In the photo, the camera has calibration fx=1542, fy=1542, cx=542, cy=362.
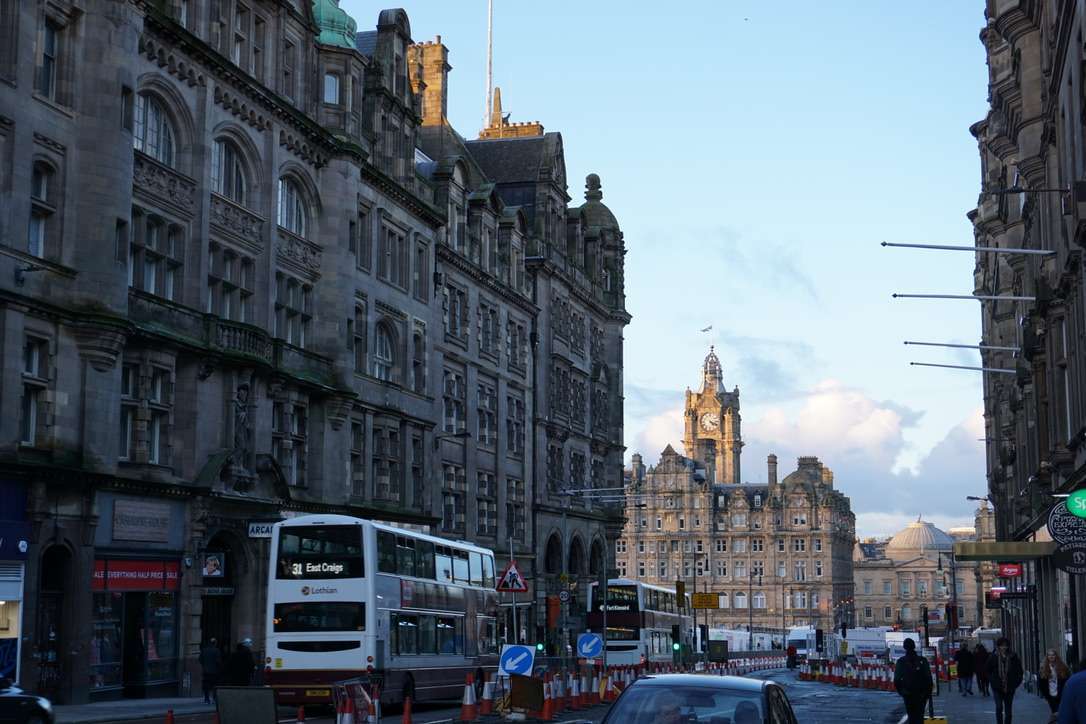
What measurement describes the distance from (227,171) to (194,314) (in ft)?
17.1

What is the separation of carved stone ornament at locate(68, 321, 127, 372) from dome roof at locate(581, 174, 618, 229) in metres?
56.0

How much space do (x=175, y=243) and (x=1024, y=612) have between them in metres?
40.3

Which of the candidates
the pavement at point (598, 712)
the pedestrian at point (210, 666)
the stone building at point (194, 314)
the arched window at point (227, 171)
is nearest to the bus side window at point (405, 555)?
the pavement at point (598, 712)

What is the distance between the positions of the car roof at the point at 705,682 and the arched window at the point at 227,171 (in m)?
29.7

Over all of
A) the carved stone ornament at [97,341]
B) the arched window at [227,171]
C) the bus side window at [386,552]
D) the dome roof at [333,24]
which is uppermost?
the dome roof at [333,24]

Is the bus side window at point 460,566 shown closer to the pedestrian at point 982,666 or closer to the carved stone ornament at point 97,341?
the carved stone ornament at point 97,341

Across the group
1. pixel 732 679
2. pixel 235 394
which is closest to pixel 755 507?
pixel 235 394

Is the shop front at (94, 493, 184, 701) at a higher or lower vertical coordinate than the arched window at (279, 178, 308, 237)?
lower

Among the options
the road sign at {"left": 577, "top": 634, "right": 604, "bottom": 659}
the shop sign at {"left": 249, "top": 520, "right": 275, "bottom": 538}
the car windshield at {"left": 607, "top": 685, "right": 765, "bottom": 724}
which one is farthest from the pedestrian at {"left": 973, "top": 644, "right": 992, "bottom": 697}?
the car windshield at {"left": 607, "top": 685, "right": 765, "bottom": 724}

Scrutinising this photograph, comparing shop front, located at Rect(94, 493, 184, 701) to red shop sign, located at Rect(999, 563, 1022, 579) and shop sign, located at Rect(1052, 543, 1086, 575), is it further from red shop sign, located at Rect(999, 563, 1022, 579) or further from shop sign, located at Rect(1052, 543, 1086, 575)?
red shop sign, located at Rect(999, 563, 1022, 579)

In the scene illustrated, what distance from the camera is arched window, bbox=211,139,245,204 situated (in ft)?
139

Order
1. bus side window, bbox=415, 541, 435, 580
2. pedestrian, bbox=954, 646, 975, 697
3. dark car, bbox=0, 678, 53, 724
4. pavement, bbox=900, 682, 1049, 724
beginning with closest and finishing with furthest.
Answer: dark car, bbox=0, 678, 53, 724 → pavement, bbox=900, 682, 1049, 724 → bus side window, bbox=415, 541, 435, 580 → pedestrian, bbox=954, 646, 975, 697

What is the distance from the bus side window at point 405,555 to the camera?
→ 34156 millimetres

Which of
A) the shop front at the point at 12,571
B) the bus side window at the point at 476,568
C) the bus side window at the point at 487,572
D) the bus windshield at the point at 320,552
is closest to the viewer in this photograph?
the shop front at the point at 12,571
